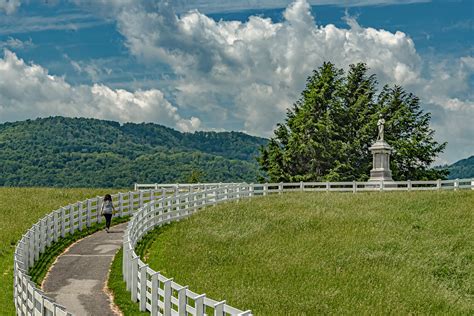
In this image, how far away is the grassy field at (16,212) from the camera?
66.9ft

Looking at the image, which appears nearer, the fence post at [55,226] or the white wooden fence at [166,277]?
the white wooden fence at [166,277]

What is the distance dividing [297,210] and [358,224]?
Result: 429cm

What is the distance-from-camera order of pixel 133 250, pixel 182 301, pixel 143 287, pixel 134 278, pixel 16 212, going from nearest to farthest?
pixel 182 301, pixel 143 287, pixel 134 278, pixel 133 250, pixel 16 212

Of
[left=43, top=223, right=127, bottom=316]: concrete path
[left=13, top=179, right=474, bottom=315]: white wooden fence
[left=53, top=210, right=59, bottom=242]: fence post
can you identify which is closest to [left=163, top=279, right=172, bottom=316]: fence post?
[left=13, top=179, right=474, bottom=315]: white wooden fence

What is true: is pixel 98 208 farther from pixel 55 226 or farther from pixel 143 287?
pixel 143 287

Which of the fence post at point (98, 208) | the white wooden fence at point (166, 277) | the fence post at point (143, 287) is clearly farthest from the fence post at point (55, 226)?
the fence post at point (143, 287)

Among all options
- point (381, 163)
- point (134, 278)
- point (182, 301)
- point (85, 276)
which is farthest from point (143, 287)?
point (381, 163)

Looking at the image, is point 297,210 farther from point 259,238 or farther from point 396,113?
point 396,113

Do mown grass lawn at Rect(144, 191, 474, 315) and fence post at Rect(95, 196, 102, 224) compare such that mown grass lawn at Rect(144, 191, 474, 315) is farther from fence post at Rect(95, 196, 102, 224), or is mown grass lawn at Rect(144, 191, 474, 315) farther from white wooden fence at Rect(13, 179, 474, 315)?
fence post at Rect(95, 196, 102, 224)

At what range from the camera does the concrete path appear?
17.6 meters

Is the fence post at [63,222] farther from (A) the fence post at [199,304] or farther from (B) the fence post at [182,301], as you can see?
(A) the fence post at [199,304]

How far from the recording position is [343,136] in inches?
2403

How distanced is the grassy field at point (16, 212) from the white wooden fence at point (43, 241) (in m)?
0.77

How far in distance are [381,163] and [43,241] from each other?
2973cm
